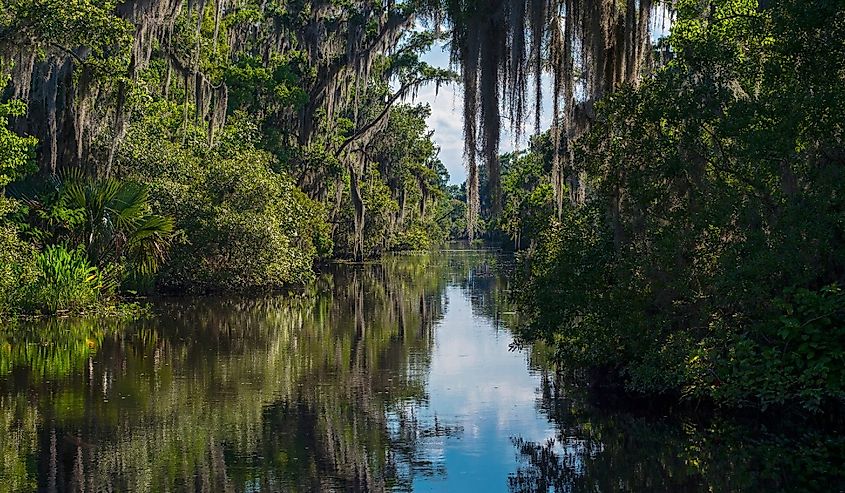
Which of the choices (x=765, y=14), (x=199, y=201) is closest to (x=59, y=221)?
(x=199, y=201)

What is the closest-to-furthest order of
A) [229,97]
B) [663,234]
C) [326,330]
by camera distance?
[663,234]
[326,330]
[229,97]

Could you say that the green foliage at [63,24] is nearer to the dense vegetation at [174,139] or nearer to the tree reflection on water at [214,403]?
the dense vegetation at [174,139]

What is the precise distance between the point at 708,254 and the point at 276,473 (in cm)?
593

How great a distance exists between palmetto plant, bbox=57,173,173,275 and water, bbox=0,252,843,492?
4.43m

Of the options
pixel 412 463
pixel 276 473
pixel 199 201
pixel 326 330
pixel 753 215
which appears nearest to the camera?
pixel 276 473

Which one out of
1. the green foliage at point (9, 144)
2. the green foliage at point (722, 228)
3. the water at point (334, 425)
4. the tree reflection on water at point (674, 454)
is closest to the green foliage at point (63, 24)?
the green foliage at point (9, 144)

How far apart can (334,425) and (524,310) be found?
4.76m

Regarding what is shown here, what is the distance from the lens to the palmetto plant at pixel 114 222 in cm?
2367

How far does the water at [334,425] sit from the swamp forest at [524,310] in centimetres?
5

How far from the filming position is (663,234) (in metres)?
12.2

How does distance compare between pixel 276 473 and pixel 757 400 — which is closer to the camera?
pixel 276 473

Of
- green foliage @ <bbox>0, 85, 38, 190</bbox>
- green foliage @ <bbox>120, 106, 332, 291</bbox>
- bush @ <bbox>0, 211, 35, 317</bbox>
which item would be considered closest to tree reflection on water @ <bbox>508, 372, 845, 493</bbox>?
bush @ <bbox>0, 211, 35, 317</bbox>

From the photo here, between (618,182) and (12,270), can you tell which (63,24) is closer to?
(12,270)

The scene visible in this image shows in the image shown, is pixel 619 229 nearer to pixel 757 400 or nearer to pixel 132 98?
pixel 757 400
